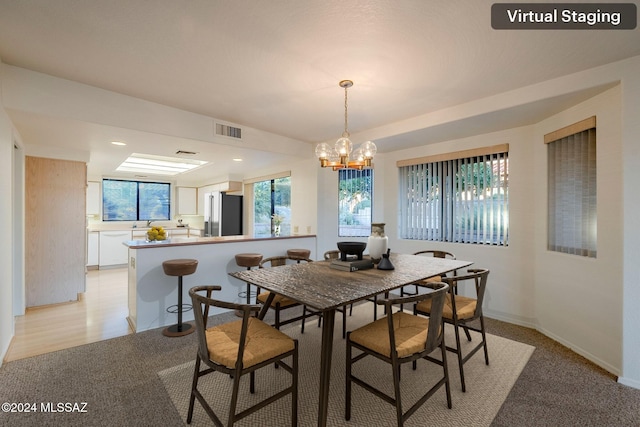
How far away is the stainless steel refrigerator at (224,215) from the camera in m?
6.35

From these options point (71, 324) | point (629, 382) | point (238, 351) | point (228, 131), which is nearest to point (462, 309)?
point (629, 382)

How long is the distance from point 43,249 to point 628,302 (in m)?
6.62

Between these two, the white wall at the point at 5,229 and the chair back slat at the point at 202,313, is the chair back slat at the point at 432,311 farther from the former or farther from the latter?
the white wall at the point at 5,229

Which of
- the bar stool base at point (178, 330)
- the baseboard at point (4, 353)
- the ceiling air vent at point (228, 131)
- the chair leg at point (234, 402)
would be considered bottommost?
the bar stool base at point (178, 330)

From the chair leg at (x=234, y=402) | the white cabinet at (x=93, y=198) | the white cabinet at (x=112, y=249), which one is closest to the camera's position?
the chair leg at (x=234, y=402)

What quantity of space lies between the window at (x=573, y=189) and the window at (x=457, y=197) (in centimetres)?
48

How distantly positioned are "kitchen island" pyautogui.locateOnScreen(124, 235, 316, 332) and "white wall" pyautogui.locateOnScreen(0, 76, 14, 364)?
952 mm

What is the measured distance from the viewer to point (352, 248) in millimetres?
2645

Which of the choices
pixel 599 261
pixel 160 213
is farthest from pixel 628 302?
pixel 160 213

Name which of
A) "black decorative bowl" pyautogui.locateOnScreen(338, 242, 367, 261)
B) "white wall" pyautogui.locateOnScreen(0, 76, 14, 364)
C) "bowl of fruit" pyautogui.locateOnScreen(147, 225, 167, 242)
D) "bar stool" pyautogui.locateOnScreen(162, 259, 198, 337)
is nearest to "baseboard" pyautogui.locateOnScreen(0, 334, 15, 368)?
"white wall" pyautogui.locateOnScreen(0, 76, 14, 364)

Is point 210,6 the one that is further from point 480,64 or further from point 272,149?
point 272,149

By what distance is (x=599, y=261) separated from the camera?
2.49 meters

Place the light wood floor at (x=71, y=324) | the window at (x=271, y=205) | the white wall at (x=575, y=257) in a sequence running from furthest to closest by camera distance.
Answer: the window at (x=271, y=205)
the light wood floor at (x=71, y=324)
the white wall at (x=575, y=257)

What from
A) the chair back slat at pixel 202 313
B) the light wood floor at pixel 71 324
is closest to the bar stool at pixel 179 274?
the light wood floor at pixel 71 324
